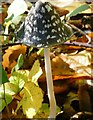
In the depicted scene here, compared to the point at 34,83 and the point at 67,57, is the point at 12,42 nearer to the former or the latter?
Answer: the point at 67,57

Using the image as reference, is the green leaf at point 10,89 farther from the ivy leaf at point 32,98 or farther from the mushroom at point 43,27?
the mushroom at point 43,27

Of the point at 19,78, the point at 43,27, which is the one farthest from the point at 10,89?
the point at 43,27

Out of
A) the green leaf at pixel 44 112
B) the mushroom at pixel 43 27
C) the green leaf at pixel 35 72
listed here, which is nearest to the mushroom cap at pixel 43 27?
the mushroom at pixel 43 27

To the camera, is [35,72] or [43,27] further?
[35,72]

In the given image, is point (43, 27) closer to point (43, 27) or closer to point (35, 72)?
point (43, 27)

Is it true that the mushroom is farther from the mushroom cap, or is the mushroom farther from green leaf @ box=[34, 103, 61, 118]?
green leaf @ box=[34, 103, 61, 118]

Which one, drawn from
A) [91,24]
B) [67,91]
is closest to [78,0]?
[91,24]

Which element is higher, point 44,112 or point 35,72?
point 35,72
